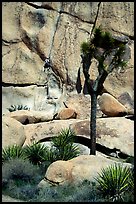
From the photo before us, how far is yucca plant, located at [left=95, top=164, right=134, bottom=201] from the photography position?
1102 centimetres

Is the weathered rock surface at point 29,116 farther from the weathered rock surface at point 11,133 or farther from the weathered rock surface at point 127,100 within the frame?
the weathered rock surface at point 127,100

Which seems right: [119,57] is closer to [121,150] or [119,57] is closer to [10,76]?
[121,150]

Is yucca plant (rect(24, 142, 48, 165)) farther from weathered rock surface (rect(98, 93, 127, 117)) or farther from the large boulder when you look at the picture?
weathered rock surface (rect(98, 93, 127, 117))

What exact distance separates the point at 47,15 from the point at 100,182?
17.4m

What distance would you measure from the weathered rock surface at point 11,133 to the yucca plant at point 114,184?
6176 mm

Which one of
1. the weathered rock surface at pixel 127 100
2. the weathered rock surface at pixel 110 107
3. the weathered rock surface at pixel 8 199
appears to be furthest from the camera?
the weathered rock surface at pixel 127 100

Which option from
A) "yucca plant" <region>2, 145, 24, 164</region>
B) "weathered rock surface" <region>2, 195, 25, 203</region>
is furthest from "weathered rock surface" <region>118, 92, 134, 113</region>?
"weathered rock surface" <region>2, 195, 25, 203</region>

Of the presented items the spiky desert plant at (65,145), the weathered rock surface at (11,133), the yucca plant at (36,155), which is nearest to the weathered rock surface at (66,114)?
the spiky desert plant at (65,145)

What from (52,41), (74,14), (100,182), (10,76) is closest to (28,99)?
(10,76)

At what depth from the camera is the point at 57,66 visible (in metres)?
26.5

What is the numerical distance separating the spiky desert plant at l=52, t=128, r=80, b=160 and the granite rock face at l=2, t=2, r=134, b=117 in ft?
27.8

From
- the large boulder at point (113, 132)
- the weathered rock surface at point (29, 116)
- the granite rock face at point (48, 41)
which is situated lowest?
the large boulder at point (113, 132)

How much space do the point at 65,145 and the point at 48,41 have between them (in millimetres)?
11841

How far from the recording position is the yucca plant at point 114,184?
1102 cm
